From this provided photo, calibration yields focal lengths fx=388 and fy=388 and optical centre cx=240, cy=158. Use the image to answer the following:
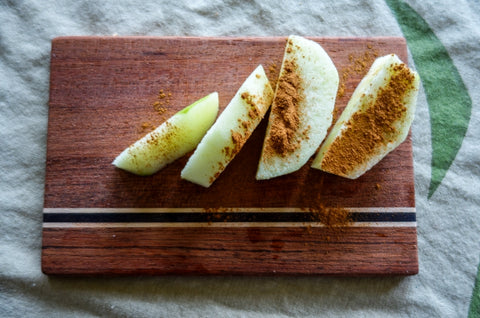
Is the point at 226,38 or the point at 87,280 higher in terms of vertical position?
the point at 226,38

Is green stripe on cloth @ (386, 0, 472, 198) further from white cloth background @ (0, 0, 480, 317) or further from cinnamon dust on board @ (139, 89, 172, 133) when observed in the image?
cinnamon dust on board @ (139, 89, 172, 133)

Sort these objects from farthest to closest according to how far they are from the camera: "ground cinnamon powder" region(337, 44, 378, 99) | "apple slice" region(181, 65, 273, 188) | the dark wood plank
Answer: "ground cinnamon powder" region(337, 44, 378, 99) < the dark wood plank < "apple slice" region(181, 65, 273, 188)

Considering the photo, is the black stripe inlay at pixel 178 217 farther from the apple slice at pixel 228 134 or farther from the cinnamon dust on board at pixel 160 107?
the cinnamon dust on board at pixel 160 107

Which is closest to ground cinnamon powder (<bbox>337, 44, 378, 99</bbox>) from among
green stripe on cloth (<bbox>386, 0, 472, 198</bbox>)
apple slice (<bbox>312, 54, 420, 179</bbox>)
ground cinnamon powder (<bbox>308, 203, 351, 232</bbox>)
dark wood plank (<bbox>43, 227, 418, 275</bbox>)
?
apple slice (<bbox>312, 54, 420, 179</bbox>)

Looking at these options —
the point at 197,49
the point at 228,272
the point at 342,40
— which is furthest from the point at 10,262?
the point at 342,40

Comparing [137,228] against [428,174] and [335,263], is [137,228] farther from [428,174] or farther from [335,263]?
[428,174]

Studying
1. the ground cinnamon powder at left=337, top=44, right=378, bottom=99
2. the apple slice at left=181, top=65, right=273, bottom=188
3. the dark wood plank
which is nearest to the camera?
the apple slice at left=181, top=65, right=273, bottom=188

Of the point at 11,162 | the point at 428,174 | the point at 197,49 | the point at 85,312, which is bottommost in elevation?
the point at 85,312

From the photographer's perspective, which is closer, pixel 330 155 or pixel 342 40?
pixel 330 155
